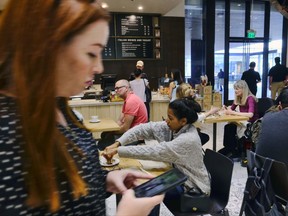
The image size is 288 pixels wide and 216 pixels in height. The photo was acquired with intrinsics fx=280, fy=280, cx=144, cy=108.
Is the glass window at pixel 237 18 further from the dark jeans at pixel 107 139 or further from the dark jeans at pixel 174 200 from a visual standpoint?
the dark jeans at pixel 174 200

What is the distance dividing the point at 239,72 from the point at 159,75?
118 inches

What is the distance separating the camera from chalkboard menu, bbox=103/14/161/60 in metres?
7.50

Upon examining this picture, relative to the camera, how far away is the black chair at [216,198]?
1.87m

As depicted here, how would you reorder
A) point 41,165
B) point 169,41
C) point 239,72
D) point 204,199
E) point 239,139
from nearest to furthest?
point 41,165 → point 204,199 → point 239,139 → point 169,41 → point 239,72

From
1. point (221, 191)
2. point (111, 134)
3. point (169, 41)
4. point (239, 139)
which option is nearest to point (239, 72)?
point (169, 41)

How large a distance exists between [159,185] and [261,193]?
1.34m

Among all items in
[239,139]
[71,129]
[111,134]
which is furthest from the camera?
[239,139]

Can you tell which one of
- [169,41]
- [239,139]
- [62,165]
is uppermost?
[169,41]

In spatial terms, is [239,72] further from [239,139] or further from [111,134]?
[111,134]

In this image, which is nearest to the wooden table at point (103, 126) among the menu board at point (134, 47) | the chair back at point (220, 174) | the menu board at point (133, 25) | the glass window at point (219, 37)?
the chair back at point (220, 174)

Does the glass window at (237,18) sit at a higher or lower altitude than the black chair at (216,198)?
higher

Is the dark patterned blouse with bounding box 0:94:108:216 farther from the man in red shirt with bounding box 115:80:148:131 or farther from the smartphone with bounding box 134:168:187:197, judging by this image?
the man in red shirt with bounding box 115:80:148:131

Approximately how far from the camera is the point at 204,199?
1880 millimetres

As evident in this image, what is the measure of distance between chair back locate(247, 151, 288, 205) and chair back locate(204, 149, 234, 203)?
0.22 metres
